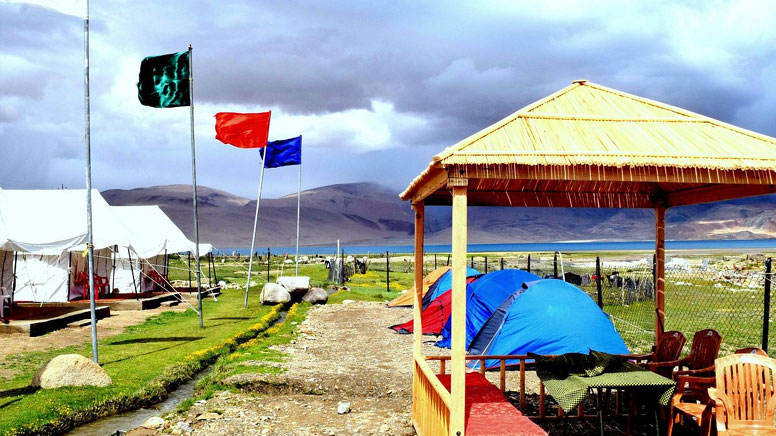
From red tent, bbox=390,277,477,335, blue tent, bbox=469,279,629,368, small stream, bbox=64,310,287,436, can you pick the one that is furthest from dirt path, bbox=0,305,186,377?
blue tent, bbox=469,279,629,368

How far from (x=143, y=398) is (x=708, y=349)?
8.01 metres

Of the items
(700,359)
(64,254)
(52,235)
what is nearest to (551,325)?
(700,359)

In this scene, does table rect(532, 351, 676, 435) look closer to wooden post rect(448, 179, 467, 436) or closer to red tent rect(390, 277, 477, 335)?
wooden post rect(448, 179, 467, 436)

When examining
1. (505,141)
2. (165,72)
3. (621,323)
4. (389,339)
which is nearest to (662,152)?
(505,141)

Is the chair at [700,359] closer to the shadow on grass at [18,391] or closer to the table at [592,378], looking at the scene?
the table at [592,378]

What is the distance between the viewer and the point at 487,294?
13.6 metres

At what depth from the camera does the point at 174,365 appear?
11633 mm

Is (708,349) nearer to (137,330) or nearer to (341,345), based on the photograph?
(341,345)

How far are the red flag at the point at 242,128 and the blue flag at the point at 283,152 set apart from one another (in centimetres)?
362

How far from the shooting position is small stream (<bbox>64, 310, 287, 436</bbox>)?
26.6ft

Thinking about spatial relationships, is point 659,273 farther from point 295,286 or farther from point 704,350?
point 295,286

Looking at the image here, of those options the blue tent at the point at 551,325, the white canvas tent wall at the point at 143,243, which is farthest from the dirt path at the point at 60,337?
the blue tent at the point at 551,325

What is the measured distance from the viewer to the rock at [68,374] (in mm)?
9445

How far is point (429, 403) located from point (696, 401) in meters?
2.90
